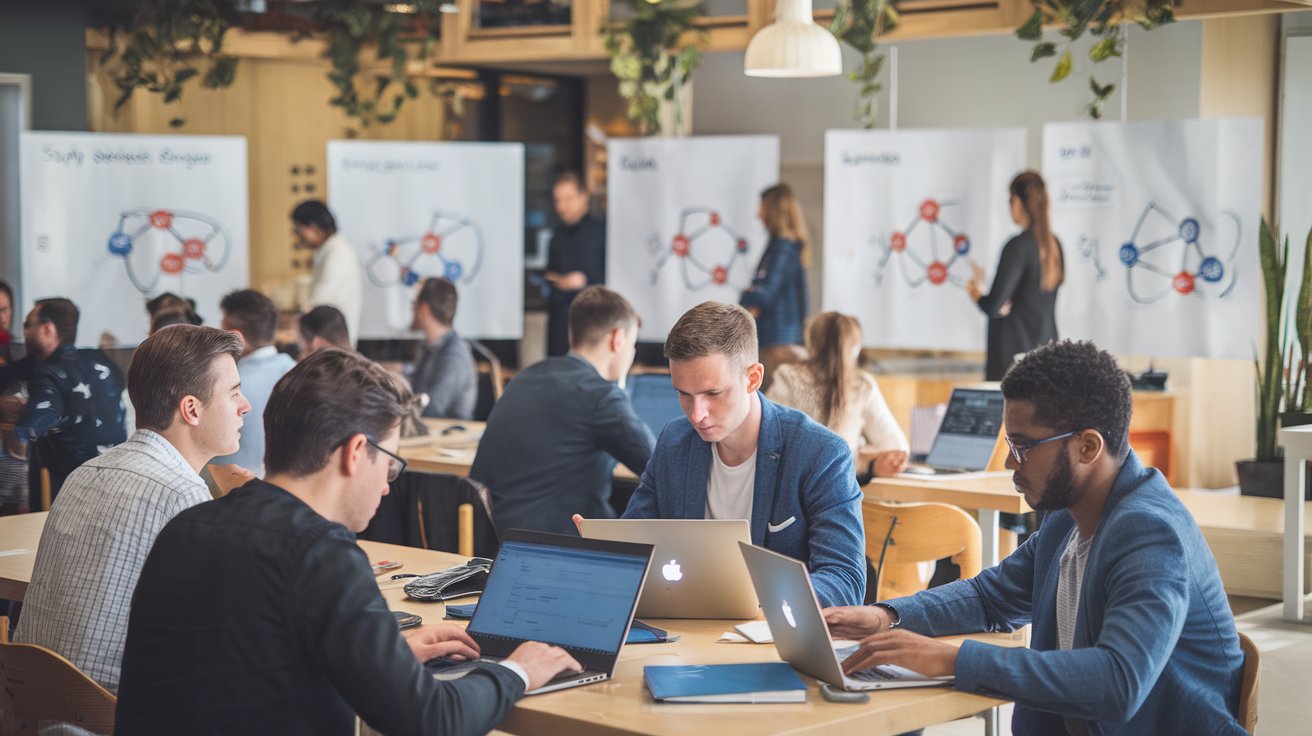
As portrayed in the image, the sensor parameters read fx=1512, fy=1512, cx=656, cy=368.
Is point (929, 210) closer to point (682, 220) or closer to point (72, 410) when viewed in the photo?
point (682, 220)

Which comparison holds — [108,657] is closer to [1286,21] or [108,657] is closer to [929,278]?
[929,278]

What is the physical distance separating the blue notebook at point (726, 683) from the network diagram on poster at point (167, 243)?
6648 millimetres

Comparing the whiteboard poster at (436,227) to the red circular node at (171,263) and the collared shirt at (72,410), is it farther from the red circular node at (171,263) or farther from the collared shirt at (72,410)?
the collared shirt at (72,410)

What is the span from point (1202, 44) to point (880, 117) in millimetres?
2059

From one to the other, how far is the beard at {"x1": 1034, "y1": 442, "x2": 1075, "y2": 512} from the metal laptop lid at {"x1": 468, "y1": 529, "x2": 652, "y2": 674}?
662 millimetres

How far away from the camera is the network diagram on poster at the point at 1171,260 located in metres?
7.08

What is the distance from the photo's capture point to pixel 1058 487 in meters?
2.48

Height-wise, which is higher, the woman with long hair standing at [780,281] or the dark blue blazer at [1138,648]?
the woman with long hair standing at [780,281]

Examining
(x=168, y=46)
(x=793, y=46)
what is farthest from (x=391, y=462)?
(x=168, y=46)

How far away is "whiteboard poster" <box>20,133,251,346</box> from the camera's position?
832 cm

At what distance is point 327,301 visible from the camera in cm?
845

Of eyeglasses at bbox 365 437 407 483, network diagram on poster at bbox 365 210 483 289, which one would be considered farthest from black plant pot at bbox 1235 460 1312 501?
eyeglasses at bbox 365 437 407 483

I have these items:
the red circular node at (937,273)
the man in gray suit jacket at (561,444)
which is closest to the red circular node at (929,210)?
the red circular node at (937,273)

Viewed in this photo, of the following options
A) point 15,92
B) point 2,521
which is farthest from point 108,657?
point 15,92
